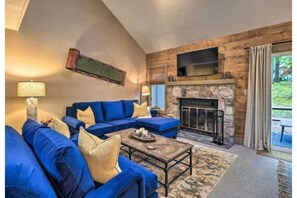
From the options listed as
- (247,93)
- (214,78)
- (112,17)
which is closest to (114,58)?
(112,17)

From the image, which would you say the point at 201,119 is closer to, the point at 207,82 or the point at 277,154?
the point at 207,82

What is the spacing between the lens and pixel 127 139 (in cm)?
252

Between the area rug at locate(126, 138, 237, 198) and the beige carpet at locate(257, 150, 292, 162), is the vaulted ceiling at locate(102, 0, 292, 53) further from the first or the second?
the area rug at locate(126, 138, 237, 198)

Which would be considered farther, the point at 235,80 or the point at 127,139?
the point at 235,80

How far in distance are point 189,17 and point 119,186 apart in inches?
156

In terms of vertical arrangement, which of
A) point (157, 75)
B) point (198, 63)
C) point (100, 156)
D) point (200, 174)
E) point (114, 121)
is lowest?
point (200, 174)

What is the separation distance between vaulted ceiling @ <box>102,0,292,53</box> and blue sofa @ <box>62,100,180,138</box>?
7.31ft

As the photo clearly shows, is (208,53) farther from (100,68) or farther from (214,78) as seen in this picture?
(100,68)

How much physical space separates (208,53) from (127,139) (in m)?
3.02

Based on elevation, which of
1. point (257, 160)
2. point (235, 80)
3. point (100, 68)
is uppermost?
point (100, 68)

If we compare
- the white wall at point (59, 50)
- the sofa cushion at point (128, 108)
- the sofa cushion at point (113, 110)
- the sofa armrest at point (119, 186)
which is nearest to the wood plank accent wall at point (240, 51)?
the sofa cushion at point (128, 108)

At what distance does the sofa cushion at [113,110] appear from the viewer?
405 centimetres

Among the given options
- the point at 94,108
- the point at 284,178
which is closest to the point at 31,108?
the point at 94,108

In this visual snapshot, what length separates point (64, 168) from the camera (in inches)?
38.5
